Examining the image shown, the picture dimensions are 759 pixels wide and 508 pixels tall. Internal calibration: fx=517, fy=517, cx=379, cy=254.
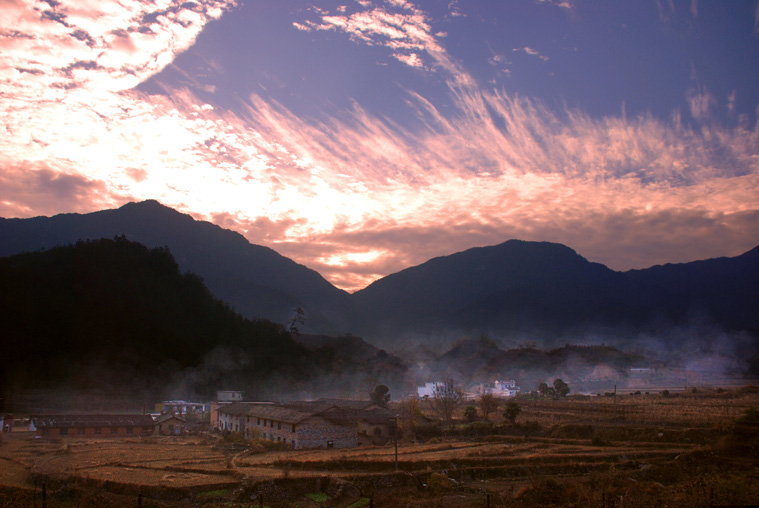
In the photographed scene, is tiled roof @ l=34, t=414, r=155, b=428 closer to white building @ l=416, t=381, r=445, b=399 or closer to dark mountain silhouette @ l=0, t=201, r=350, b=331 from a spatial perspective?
white building @ l=416, t=381, r=445, b=399

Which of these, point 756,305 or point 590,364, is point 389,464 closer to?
point 590,364

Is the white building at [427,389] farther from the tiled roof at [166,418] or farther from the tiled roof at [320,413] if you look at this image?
the tiled roof at [166,418]

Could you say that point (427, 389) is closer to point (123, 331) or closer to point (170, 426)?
point (123, 331)


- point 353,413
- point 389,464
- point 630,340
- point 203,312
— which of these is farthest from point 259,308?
point 389,464

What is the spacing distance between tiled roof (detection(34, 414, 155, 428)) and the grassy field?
245 centimetres

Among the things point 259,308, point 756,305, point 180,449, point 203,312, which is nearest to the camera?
point 180,449

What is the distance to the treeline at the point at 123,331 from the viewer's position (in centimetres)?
7475

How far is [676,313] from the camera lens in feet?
612

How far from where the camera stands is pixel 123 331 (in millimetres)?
89438

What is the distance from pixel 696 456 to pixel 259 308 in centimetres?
16615

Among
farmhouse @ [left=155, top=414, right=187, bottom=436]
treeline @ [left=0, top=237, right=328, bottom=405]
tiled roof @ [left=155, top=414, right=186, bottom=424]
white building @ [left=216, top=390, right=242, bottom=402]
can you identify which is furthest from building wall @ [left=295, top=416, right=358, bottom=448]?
treeline @ [left=0, top=237, right=328, bottom=405]

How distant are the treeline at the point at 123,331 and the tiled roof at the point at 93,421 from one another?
21047 mm

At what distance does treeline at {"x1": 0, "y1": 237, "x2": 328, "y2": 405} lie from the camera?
7475 cm

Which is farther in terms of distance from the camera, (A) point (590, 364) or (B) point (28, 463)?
(A) point (590, 364)
